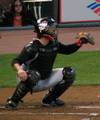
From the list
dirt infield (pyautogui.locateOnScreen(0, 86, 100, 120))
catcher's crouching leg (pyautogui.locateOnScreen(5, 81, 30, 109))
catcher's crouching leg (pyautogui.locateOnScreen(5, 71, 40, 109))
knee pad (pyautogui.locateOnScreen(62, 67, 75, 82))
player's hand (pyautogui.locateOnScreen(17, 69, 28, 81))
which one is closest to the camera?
dirt infield (pyautogui.locateOnScreen(0, 86, 100, 120))

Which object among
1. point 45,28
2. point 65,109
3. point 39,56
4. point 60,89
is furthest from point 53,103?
point 45,28

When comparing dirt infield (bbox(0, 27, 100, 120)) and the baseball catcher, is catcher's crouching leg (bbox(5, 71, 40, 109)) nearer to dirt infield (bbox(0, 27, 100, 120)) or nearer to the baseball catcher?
the baseball catcher

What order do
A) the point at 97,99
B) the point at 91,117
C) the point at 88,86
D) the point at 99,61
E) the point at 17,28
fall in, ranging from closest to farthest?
the point at 91,117 < the point at 97,99 < the point at 88,86 < the point at 99,61 < the point at 17,28

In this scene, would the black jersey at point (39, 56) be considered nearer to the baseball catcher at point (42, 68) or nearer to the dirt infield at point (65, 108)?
the baseball catcher at point (42, 68)

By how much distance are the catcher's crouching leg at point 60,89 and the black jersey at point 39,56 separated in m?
0.22

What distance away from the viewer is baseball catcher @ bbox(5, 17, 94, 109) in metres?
8.30

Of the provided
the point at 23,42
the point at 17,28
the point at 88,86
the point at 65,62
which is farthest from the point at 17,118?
the point at 17,28

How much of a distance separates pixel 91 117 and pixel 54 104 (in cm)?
109

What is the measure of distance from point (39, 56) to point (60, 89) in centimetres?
59

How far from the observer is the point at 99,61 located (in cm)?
1320

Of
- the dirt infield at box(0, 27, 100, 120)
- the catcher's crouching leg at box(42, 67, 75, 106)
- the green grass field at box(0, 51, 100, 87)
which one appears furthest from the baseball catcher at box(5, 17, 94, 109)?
the green grass field at box(0, 51, 100, 87)

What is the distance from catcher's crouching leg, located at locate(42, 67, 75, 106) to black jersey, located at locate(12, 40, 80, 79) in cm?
22

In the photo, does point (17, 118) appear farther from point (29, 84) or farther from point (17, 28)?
point (17, 28)

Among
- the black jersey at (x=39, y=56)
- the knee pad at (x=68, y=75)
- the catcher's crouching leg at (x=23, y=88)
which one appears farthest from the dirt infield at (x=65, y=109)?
the black jersey at (x=39, y=56)
